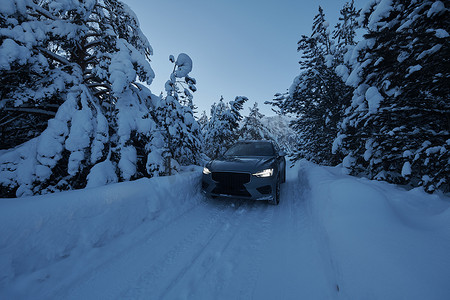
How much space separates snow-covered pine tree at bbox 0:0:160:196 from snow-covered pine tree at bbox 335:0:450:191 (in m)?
5.14

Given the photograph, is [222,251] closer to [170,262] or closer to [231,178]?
[170,262]

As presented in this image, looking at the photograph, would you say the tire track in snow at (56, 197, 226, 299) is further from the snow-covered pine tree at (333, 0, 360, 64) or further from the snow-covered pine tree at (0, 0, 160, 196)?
the snow-covered pine tree at (333, 0, 360, 64)

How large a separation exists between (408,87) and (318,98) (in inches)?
185

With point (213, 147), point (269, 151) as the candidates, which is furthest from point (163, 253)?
point (213, 147)

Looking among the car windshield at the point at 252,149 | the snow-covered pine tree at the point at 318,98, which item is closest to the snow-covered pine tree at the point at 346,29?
the snow-covered pine tree at the point at 318,98

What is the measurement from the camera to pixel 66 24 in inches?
169

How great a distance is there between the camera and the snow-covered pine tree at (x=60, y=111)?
3.52 m

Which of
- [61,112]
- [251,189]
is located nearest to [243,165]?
[251,189]

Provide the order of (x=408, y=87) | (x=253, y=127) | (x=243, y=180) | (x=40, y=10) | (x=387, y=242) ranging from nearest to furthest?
(x=387, y=242) → (x=408, y=87) → (x=40, y=10) → (x=243, y=180) → (x=253, y=127)

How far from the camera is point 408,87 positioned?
326 cm

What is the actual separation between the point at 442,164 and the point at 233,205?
3.97m

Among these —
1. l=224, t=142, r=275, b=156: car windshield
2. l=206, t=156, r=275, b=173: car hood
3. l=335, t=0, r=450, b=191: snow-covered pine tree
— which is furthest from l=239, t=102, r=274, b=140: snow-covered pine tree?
l=335, t=0, r=450, b=191: snow-covered pine tree

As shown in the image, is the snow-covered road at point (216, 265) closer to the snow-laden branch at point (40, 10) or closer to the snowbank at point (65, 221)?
the snowbank at point (65, 221)

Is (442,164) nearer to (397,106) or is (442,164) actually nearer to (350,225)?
(397,106)
